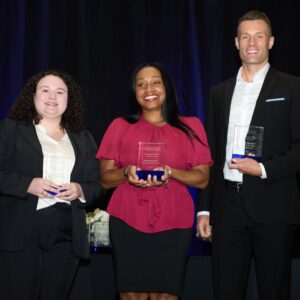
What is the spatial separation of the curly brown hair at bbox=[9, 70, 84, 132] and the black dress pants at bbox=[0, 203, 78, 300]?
0.50 meters

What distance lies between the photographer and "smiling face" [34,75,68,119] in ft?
9.65

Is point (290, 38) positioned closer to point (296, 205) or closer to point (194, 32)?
point (194, 32)

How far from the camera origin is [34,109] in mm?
2990

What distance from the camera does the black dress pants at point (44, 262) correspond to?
8.81ft

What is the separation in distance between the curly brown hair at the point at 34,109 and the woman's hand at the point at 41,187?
371 mm

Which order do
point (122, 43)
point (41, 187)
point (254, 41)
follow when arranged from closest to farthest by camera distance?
point (41, 187)
point (254, 41)
point (122, 43)

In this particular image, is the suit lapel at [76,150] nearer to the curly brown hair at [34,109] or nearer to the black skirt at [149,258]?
the curly brown hair at [34,109]

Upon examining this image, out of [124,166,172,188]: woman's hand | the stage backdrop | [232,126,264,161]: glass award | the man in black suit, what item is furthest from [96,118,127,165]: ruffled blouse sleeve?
the stage backdrop

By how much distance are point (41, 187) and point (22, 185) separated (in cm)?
10

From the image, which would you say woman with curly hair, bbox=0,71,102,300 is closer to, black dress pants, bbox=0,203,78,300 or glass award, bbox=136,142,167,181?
black dress pants, bbox=0,203,78,300

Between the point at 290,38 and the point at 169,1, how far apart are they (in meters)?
1.14

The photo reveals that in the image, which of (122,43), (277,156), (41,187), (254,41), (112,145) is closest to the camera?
(41,187)

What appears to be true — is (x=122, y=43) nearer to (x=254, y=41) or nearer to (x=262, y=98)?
(x=254, y=41)

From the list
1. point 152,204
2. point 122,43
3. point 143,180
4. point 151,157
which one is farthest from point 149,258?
point 122,43
